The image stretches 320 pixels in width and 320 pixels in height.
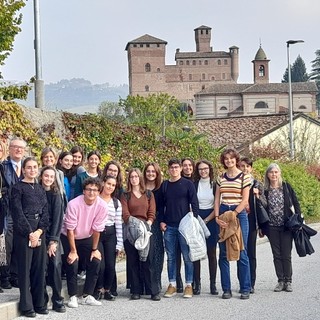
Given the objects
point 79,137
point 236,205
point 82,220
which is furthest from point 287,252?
point 79,137

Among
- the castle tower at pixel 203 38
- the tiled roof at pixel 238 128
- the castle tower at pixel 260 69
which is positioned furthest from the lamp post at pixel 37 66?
the castle tower at pixel 203 38

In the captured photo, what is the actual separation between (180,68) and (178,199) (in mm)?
135702

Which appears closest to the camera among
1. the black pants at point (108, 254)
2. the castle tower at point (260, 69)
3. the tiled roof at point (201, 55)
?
the black pants at point (108, 254)

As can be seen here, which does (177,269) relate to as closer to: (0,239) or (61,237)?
(61,237)

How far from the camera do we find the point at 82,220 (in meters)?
8.37

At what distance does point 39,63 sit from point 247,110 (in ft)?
318

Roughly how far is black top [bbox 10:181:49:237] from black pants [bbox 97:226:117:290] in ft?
3.50

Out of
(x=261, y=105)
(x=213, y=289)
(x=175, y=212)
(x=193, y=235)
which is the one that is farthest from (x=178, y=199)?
(x=261, y=105)

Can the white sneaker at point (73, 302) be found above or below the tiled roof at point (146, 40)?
below

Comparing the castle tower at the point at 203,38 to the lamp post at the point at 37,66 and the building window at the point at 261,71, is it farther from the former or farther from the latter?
the lamp post at the point at 37,66

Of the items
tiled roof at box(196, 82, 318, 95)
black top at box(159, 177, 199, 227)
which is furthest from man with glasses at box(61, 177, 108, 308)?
tiled roof at box(196, 82, 318, 95)

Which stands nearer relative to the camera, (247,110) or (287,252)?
(287,252)

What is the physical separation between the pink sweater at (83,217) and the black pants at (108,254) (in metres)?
0.24

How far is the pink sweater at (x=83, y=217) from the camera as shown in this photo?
27.4ft
